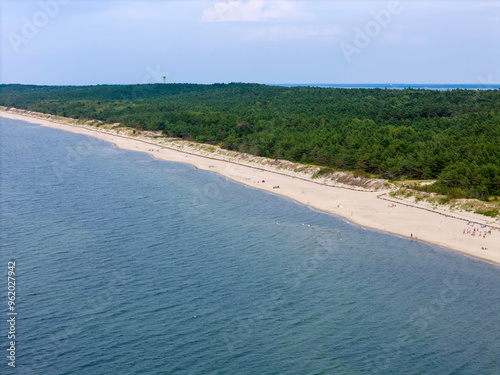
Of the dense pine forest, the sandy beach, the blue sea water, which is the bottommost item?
the blue sea water

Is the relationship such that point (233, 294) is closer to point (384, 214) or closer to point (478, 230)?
point (384, 214)

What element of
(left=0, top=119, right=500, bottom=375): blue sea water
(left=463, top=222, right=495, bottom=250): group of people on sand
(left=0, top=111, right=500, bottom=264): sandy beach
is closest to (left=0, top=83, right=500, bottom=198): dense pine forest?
(left=0, top=111, right=500, bottom=264): sandy beach

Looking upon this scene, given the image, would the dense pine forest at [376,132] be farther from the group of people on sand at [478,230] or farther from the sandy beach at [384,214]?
the group of people on sand at [478,230]

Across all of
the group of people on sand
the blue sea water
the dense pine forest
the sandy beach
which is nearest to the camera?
the blue sea water

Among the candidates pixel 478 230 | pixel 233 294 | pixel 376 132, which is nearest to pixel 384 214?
pixel 478 230

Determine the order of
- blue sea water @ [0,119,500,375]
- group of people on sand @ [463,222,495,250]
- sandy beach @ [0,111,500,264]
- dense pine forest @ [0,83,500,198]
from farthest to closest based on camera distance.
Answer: dense pine forest @ [0,83,500,198] → group of people on sand @ [463,222,495,250] → sandy beach @ [0,111,500,264] → blue sea water @ [0,119,500,375]

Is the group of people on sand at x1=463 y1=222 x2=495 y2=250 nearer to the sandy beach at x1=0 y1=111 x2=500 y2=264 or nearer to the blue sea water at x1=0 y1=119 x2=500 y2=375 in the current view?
the sandy beach at x1=0 y1=111 x2=500 y2=264
